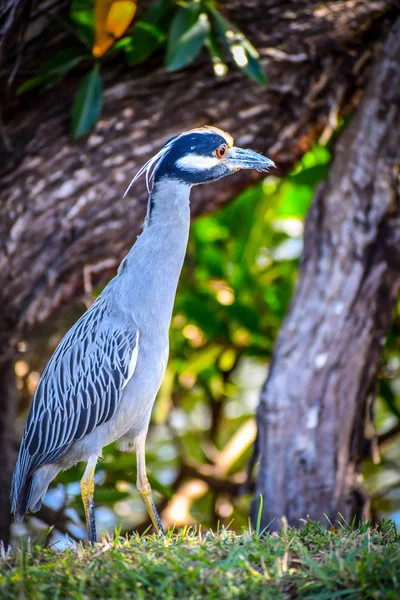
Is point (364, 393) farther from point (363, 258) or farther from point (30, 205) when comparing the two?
point (30, 205)

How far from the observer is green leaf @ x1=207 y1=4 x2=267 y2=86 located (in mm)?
4039

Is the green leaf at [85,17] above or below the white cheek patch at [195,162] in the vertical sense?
above

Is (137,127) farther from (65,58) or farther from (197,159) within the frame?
(197,159)

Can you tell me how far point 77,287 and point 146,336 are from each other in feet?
4.44

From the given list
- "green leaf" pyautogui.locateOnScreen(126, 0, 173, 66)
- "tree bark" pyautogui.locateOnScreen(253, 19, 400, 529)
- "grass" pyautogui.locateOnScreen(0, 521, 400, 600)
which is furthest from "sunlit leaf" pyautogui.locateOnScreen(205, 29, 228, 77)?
"grass" pyautogui.locateOnScreen(0, 521, 400, 600)

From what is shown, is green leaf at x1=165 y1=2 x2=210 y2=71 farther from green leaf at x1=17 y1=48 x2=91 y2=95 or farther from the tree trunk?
the tree trunk

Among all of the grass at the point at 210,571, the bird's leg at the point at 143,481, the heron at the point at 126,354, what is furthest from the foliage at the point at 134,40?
the grass at the point at 210,571

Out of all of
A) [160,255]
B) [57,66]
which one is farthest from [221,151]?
[57,66]

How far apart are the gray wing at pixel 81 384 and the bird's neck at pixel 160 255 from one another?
146 mm

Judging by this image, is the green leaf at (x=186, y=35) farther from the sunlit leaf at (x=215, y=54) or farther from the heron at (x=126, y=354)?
the heron at (x=126, y=354)

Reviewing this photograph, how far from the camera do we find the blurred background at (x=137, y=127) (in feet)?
14.0

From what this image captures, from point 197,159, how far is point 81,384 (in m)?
1.18

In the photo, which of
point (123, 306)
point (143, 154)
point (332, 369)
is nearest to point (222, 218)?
point (143, 154)

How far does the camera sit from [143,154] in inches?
180
